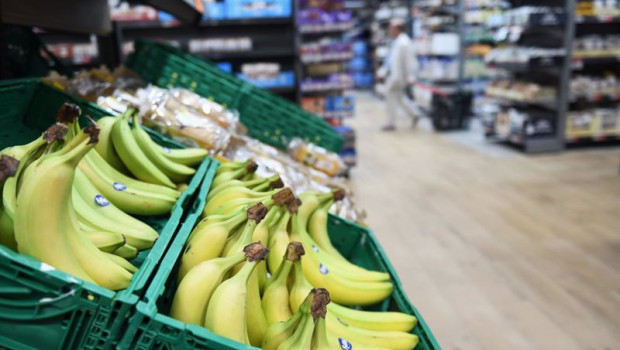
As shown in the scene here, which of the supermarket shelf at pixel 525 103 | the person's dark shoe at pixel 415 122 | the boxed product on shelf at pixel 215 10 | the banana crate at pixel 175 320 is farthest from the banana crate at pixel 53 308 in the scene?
the person's dark shoe at pixel 415 122

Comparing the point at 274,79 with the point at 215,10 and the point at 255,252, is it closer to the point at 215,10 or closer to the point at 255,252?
the point at 215,10

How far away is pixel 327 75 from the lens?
22.5 ft

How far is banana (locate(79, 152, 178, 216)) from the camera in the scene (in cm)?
151

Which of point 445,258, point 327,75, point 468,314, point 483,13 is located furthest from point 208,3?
point 483,13

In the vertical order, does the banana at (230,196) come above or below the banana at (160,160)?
below

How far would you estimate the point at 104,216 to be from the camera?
1370 mm

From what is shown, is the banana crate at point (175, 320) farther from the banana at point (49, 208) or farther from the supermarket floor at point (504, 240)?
the supermarket floor at point (504, 240)

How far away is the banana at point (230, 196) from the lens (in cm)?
162

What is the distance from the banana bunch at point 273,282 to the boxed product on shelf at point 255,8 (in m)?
4.23

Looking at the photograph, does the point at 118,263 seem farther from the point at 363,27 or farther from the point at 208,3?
the point at 363,27

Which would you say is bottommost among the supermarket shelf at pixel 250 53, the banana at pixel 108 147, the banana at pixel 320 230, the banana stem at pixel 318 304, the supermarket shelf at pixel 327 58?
the banana at pixel 320 230

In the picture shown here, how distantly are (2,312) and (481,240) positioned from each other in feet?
12.4

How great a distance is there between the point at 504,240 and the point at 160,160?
3162mm

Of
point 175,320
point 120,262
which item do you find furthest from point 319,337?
point 120,262
